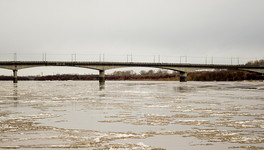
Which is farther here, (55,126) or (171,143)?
(55,126)

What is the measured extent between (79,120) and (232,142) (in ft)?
Answer: 19.0

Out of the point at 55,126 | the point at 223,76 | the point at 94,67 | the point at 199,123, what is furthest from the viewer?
the point at 223,76

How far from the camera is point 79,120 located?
10.9 meters

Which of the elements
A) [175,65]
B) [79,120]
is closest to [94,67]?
[175,65]

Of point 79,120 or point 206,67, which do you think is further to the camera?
point 206,67

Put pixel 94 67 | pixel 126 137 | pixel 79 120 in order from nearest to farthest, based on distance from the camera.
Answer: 1. pixel 126 137
2. pixel 79 120
3. pixel 94 67

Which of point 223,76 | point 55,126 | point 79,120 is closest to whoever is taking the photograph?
point 55,126

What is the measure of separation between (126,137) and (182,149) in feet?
5.73

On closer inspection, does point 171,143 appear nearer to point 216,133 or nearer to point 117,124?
point 216,133

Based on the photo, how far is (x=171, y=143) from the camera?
709 centimetres

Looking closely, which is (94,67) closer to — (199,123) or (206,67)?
(206,67)

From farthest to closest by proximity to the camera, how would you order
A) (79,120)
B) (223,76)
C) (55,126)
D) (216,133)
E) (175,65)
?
(223,76)
(175,65)
(79,120)
(55,126)
(216,133)

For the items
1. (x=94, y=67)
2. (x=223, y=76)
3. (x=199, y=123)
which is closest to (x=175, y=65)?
(x=94, y=67)

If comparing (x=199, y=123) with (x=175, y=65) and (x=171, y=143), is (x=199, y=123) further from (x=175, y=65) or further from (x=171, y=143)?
(x=175, y=65)
